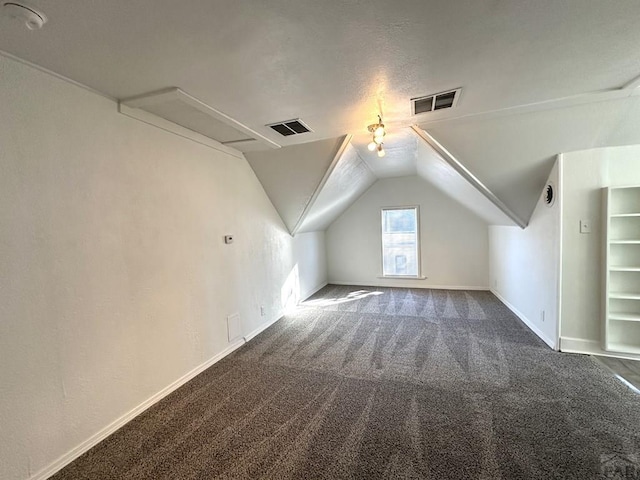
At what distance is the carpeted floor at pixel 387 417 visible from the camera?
1.62 metres

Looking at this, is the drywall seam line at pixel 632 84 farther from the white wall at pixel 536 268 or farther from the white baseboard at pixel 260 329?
the white baseboard at pixel 260 329

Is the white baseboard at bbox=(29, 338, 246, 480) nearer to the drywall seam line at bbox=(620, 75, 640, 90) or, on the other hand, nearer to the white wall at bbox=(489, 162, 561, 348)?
the white wall at bbox=(489, 162, 561, 348)

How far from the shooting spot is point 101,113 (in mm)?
1994

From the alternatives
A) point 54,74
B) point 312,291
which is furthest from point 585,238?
point 54,74

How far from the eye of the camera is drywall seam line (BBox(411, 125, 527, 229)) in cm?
301

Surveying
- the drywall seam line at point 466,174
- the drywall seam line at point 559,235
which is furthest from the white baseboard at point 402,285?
the drywall seam line at point 559,235

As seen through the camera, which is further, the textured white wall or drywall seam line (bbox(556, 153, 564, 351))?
the textured white wall

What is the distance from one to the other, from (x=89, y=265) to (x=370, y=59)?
89.4 inches

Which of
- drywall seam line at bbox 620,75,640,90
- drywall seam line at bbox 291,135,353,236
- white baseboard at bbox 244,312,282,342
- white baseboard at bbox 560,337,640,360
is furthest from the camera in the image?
white baseboard at bbox 244,312,282,342

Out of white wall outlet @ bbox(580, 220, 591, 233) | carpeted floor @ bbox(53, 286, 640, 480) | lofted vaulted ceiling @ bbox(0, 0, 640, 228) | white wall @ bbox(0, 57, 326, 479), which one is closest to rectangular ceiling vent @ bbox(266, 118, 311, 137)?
lofted vaulted ceiling @ bbox(0, 0, 640, 228)

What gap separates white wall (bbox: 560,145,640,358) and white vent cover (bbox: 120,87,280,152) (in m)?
3.20

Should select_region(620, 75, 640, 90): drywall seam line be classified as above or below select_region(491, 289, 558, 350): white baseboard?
above

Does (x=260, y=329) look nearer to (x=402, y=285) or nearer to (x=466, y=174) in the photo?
(x=466, y=174)

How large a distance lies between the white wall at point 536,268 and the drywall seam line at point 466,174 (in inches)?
9.0
